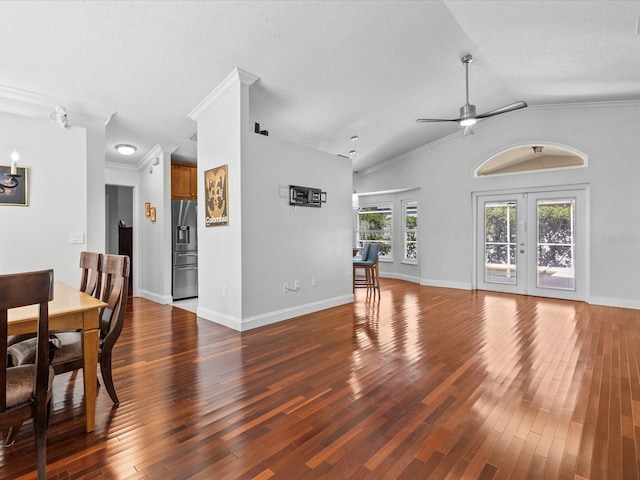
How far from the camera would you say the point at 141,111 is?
4.32 metres

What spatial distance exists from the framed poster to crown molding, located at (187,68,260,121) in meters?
0.87

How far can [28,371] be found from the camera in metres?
1.53

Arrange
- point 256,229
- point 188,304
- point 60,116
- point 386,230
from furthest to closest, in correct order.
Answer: point 386,230
point 188,304
point 256,229
point 60,116

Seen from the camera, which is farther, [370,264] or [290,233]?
[370,264]

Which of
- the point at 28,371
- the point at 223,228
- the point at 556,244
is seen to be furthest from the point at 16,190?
the point at 556,244

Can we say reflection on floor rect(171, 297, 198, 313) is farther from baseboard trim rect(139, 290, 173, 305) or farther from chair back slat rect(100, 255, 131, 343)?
chair back slat rect(100, 255, 131, 343)

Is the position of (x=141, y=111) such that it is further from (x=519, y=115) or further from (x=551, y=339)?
(x=519, y=115)

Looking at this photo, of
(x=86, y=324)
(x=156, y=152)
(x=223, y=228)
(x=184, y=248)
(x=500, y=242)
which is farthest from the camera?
(x=500, y=242)

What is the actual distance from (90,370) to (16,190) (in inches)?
112

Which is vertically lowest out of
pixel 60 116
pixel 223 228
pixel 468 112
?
pixel 223 228

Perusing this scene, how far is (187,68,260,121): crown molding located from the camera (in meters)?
3.70

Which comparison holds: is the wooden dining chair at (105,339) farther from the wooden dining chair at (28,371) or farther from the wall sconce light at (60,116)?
the wall sconce light at (60,116)

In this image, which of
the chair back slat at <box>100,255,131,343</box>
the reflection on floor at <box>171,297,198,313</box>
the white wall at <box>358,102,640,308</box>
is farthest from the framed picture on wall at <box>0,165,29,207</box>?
the white wall at <box>358,102,640,308</box>

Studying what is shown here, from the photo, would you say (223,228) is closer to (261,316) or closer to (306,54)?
(261,316)
